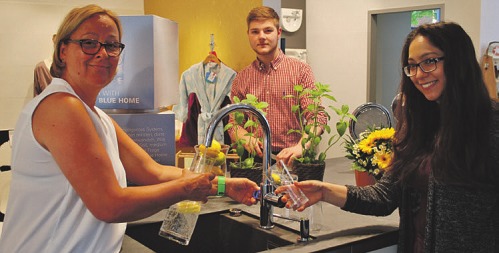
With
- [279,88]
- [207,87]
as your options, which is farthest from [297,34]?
[279,88]

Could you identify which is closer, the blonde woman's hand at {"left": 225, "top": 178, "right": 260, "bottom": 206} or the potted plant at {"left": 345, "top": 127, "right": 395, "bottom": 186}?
the blonde woman's hand at {"left": 225, "top": 178, "right": 260, "bottom": 206}

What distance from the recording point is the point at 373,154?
207 cm

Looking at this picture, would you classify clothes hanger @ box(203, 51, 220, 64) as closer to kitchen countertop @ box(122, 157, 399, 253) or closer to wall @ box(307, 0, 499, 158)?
kitchen countertop @ box(122, 157, 399, 253)

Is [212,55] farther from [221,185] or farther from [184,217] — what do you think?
[184,217]

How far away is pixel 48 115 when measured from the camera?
1.25 metres

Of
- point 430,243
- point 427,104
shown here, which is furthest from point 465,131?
point 430,243

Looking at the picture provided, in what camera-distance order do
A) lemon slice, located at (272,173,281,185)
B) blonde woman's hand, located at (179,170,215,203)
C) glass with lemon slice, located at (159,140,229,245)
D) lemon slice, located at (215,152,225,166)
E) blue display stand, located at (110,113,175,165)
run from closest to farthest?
blonde woman's hand, located at (179,170,215,203) → glass with lemon slice, located at (159,140,229,245) → lemon slice, located at (215,152,225,166) → lemon slice, located at (272,173,281,185) → blue display stand, located at (110,113,175,165)

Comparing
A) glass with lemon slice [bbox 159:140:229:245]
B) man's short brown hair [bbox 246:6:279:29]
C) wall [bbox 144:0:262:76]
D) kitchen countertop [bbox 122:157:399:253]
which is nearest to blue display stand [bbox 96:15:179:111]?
kitchen countertop [bbox 122:157:399:253]

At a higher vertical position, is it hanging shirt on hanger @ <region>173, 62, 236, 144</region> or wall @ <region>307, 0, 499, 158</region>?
wall @ <region>307, 0, 499, 158</region>

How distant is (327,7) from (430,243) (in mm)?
5160

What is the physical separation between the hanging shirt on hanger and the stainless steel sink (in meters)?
1.97

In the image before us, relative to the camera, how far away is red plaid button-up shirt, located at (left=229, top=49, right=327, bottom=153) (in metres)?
3.17

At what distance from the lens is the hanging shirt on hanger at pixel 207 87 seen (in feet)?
13.3

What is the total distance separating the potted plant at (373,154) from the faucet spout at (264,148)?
468 millimetres
